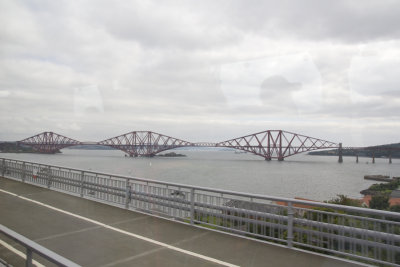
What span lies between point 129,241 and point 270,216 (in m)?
3.16

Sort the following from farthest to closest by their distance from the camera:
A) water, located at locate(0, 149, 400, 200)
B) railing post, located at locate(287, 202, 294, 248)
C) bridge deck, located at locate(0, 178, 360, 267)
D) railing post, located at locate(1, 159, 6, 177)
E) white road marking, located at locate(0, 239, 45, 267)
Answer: water, located at locate(0, 149, 400, 200) < railing post, located at locate(1, 159, 6, 177) < railing post, located at locate(287, 202, 294, 248) < bridge deck, located at locate(0, 178, 360, 267) < white road marking, located at locate(0, 239, 45, 267)

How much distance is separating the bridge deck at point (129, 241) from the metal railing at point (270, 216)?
0.36 m

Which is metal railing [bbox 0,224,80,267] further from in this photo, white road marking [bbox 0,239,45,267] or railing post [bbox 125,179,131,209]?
railing post [bbox 125,179,131,209]

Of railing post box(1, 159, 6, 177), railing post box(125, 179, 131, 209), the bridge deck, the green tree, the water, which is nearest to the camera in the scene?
the bridge deck

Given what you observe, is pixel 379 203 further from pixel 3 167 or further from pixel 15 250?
pixel 15 250

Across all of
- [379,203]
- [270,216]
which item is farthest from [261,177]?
[270,216]

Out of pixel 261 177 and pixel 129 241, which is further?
pixel 261 177

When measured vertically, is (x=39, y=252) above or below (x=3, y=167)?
above

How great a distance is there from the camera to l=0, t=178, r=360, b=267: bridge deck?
6075 mm

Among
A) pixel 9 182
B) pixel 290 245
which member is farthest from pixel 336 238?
pixel 9 182

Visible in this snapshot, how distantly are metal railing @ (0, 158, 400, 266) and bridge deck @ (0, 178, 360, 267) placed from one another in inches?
14.1

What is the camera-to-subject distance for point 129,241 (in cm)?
725

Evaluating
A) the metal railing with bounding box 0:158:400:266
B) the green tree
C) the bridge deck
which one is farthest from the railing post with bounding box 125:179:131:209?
the green tree

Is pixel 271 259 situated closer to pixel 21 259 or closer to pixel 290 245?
pixel 290 245
